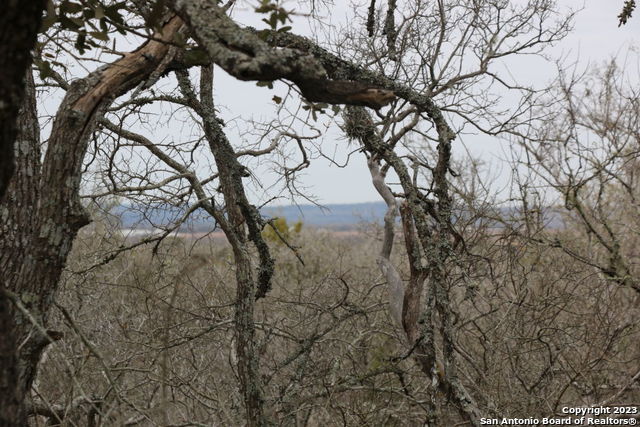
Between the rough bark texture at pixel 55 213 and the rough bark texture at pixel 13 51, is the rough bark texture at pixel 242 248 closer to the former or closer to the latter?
the rough bark texture at pixel 55 213

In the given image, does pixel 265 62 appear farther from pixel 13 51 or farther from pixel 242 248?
pixel 242 248

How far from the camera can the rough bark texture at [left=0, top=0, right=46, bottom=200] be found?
5.02 feet

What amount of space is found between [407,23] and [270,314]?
4554 millimetres

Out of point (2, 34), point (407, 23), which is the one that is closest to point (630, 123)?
point (407, 23)

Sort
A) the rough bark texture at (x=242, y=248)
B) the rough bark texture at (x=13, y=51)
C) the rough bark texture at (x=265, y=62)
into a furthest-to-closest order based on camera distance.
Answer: the rough bark texture at (x=242, y=248) < the rough bark texture at (x=265, y=62) < the rough bark texture at (x=13, y=51)

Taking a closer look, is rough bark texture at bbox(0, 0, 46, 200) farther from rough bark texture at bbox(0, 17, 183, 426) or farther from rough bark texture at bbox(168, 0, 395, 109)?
rough bark texture at bbox(0, 17, 183, 426)

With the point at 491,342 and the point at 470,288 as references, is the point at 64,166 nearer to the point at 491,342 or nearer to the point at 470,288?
the point at 470,288

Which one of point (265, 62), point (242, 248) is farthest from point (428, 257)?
point (265, 62)

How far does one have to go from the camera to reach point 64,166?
2371 mm

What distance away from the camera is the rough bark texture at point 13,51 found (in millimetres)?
1531

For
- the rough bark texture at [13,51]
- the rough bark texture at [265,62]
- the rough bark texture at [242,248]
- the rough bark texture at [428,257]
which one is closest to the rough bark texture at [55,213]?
the rough bark texture at [265,62]

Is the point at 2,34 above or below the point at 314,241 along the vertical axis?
above

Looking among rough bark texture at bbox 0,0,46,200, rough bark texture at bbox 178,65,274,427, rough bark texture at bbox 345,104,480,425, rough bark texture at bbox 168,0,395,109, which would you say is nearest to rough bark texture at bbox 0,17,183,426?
rough bark texture at bbox 168,0,395,109

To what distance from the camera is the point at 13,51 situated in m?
1.55
